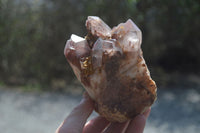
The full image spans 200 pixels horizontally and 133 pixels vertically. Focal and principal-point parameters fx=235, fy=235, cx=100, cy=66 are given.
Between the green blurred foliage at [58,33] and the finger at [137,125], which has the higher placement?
the finger at [137,125]

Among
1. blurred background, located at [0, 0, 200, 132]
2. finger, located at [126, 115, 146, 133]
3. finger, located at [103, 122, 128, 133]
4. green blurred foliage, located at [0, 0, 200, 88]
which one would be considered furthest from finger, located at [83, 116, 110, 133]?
green blurred foliage, located at [0, 0, 200, 88]

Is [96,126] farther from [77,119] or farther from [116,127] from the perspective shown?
[77,119]

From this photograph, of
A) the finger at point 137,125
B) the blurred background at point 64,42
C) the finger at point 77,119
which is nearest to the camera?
the finger at point 77,119

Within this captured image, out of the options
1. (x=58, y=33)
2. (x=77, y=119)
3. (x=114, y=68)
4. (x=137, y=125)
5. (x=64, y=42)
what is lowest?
(x=64, y=42)

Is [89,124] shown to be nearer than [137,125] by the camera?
No

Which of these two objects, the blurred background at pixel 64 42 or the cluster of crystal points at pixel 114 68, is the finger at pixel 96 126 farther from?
the blurred background at pixel 64 42

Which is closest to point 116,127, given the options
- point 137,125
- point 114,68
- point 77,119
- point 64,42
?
point 137,125

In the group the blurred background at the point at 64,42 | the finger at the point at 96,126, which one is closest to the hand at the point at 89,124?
the finger at the point at 96,126

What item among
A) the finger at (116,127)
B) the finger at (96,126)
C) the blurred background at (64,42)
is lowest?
the blurred background at (64,42)
